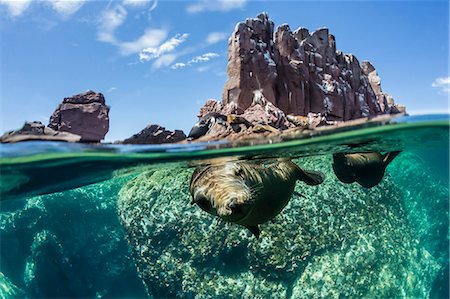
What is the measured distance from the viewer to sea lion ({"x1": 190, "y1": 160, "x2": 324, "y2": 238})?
13.9 feet

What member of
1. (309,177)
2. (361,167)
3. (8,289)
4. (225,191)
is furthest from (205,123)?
(8,289)

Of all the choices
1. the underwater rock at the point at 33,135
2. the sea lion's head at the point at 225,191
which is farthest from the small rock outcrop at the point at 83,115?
the sea lion's head at the point at 225,191

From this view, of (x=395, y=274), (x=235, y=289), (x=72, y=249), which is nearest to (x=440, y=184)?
(x=395, y=274)

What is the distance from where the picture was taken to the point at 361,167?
7418mm

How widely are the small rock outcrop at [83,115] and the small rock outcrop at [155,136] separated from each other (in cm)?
1378

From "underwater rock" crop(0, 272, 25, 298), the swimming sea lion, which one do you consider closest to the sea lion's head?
the swimming sea lion

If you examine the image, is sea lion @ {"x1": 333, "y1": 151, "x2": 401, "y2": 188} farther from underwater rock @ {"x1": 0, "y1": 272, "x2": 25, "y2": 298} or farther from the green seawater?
underwater rock @ {"x1": 0, "y1": 272, "x2": 25, "y2": 298}

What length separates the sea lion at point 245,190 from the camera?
167 inches

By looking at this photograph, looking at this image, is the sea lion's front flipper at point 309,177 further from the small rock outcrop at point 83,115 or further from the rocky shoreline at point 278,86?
the small rock outcrop at point 83,115

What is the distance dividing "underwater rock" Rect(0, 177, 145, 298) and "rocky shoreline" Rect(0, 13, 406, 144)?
177 inches

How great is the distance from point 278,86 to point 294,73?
7.50 ft

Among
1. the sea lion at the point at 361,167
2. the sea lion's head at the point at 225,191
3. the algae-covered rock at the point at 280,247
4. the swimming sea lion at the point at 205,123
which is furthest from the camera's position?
the algae-covered rock at the point at 280,247

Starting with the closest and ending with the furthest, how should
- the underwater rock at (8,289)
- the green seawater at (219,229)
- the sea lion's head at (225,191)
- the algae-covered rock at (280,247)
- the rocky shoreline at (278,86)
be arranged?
the sea lion's head at (225,191) < the green seawater at (219,229) < the algae-covered rock at (280,247) < the underwater rock at (8,289) < the rocky shoreline at (278,86)

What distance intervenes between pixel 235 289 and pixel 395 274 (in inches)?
251
